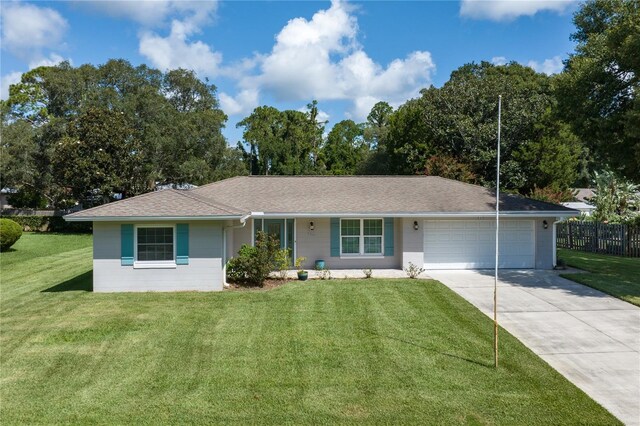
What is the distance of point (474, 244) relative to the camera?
55.6 feet

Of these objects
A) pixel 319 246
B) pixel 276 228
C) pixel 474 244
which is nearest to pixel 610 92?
pixel 474 244

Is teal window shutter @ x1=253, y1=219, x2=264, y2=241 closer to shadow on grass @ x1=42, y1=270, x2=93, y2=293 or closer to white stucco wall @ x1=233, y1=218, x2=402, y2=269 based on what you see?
white stucco wall @ x1=233, y1=218, x2=402, y2=269

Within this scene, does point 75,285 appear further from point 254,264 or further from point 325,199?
point 325,199

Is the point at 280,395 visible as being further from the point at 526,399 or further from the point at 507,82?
the point at 507,82

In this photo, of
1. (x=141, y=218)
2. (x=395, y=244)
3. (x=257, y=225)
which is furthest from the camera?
→ (x=395, y=244)

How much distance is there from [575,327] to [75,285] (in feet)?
48.6

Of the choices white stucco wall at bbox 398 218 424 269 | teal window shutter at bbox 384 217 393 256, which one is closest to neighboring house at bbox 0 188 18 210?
teal window shutter at bbox 384 217 393 256

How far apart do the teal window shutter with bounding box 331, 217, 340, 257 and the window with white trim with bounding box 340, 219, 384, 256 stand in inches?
5.6

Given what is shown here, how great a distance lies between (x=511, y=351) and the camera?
845 cm

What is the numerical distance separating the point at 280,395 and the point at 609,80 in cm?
1552

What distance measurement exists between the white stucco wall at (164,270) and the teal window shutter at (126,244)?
0.41 feet

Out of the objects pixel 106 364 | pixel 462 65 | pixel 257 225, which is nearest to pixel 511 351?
pixel 106 364

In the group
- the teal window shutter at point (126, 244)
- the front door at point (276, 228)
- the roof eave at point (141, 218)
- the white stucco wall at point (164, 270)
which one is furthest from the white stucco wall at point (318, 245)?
the teal window shutter at point (126, 244)

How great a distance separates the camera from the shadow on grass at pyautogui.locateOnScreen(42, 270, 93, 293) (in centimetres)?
1403
